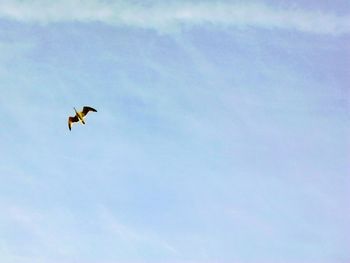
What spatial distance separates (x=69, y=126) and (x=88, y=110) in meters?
5.04

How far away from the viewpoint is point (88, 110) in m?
85.1

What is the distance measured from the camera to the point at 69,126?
8738 centimetres
